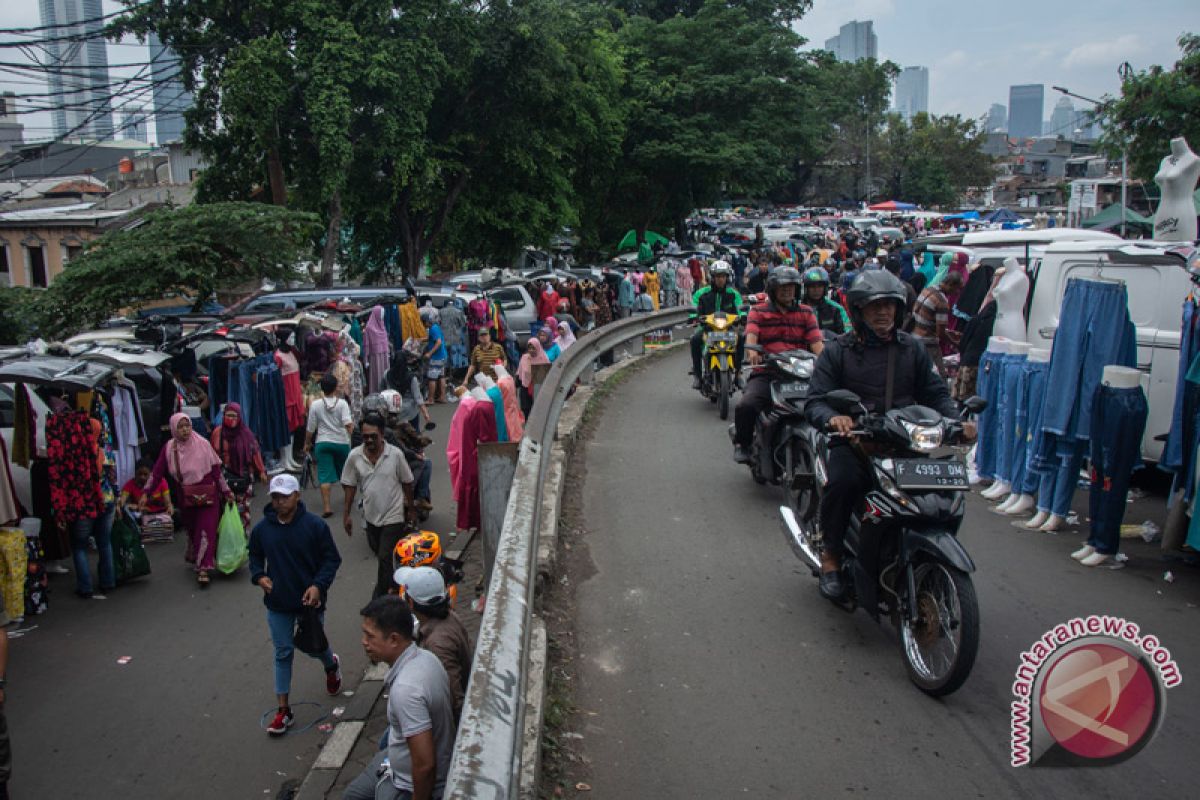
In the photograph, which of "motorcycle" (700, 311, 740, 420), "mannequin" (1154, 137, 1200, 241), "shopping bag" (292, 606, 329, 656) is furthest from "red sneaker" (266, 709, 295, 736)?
"mannequin" (1154, 137, 1200, 241)

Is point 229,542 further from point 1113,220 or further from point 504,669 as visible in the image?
point 1113,220

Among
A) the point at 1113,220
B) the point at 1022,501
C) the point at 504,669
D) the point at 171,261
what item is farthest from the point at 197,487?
the point at 1113,220

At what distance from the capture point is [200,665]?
23.9ft

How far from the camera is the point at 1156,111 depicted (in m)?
23.8

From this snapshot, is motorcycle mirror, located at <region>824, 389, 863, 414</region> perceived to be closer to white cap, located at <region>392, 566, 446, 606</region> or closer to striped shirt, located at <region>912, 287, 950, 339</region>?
white cap, located at <region>392, 566, 446, 606</region>

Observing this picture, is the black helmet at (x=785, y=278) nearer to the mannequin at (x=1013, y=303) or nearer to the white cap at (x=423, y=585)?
the mannequin at (x=1013, y=303)

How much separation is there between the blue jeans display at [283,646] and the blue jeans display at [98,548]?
10.1 feet

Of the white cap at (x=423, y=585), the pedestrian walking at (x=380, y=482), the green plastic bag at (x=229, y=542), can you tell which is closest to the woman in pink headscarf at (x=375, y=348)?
the green plastic bag at (x=229, y=542)

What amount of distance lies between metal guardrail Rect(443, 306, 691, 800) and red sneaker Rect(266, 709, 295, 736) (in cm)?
205

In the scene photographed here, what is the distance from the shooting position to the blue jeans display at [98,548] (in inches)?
336

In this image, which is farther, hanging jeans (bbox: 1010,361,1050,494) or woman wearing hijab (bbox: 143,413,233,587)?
woman wearing hijab (bbox: 143,413,233,587)

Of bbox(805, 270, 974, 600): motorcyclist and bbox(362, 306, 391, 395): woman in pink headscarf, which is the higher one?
bbox(805, 270, 974, 600): motorcyclist

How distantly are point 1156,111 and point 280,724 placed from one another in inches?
996

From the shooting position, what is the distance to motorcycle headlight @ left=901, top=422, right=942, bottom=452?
5168mm
